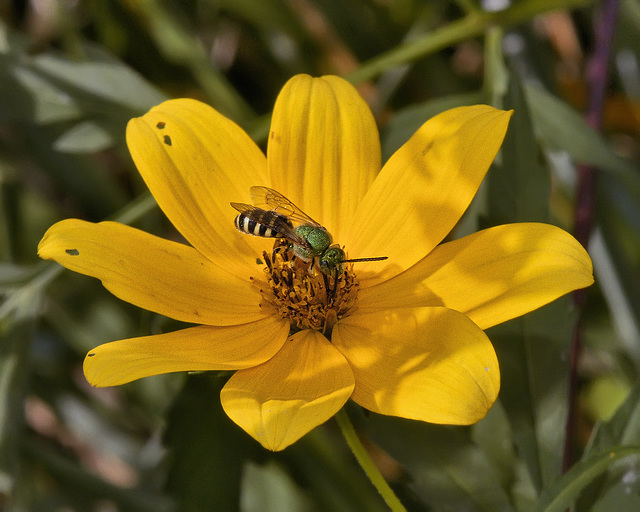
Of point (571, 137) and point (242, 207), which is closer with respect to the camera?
point (242, 207)

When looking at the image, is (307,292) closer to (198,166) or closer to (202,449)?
(198,166)

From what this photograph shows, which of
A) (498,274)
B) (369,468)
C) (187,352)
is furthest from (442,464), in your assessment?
(187,352)

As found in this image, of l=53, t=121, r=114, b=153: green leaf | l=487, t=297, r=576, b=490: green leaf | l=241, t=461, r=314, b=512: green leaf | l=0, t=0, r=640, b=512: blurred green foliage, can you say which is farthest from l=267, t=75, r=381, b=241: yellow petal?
l=241, t=461, r=314, b=512: green leaf

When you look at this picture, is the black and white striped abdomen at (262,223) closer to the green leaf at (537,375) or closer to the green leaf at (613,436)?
the green leaf at (537,375)

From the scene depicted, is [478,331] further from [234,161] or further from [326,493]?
[326,493]

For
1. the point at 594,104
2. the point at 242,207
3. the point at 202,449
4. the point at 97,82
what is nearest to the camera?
the point at 242,207

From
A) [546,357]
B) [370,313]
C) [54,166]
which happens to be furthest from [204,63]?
[546,357]
